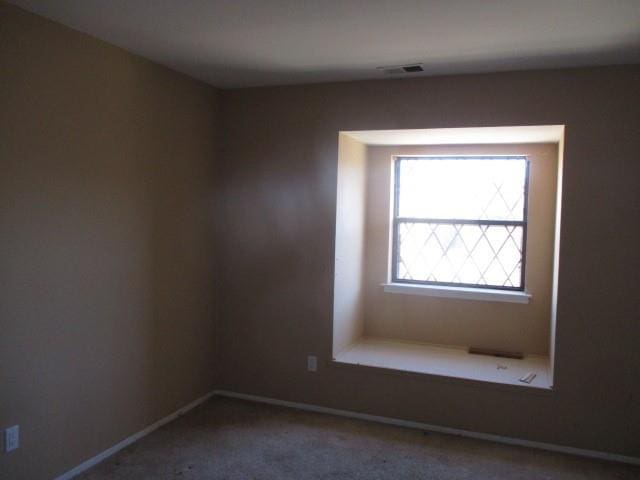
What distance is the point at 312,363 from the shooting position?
4.00 meters

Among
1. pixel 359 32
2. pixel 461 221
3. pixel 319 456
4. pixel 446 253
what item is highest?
pixel 359 32

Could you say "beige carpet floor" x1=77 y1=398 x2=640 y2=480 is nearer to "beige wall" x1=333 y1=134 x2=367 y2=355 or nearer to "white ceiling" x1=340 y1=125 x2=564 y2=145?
"beige wall" x1=333 y1=134 x2=367 y2=355

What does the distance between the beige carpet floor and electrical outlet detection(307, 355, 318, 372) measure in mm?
365

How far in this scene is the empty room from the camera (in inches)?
106

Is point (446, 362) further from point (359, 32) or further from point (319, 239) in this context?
point (359, 32)

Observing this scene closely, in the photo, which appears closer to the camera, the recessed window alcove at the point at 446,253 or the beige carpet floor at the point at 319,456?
the beige carpet floor at the point at 319,456

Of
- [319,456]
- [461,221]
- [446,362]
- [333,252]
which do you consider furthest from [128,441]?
[461,221]

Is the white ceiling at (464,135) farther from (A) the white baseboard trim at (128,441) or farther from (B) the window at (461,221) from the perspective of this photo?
(A) the white baseboard trim at (128,441)

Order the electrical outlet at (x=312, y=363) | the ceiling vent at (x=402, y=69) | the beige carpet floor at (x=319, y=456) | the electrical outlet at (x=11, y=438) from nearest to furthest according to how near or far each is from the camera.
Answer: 1. the electrical outlet at (x=11, y=438)
2. the beige carpet floor at (x=319, y=456)
3. the ceiling vent at (x=402, y=69)
4. the electrical outlet at (x=312, y=363)

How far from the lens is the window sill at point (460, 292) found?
13.8ft

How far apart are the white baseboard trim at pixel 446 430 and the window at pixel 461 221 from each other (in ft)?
3.98

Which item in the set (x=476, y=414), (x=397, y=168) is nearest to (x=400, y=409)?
(x=476, y=414)

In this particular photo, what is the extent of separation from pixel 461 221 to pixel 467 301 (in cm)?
64

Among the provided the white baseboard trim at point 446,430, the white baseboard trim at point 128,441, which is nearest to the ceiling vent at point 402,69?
the white baseboard trim at point 446,430
